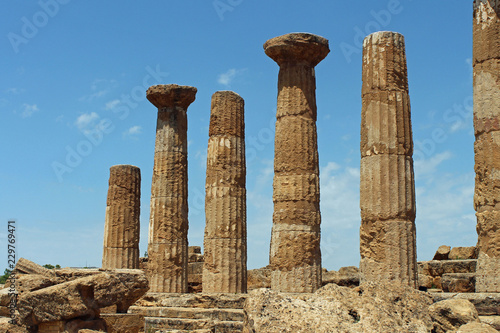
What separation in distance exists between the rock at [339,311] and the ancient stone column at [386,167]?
404 cm

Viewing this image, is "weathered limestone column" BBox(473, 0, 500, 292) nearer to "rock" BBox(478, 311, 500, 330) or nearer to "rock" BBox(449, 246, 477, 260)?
"rock" BBox(478, 311, 500, 330)

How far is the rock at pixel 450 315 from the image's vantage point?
9.12 meters

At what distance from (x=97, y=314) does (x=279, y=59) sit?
786cm

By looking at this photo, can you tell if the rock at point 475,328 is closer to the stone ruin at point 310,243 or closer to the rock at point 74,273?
the stone ruin at point 310,243

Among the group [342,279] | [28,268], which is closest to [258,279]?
[342,279]

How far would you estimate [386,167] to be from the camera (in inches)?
531

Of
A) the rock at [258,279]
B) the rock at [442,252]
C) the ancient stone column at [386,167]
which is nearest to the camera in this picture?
the ancient stone column at [386,167]

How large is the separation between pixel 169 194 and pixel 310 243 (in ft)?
23.1

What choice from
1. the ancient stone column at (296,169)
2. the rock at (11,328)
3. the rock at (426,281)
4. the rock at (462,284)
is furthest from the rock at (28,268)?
the rock at (426,281)

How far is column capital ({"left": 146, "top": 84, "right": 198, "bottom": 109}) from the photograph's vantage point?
21.5 metres

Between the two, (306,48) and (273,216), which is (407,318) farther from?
(306,48)

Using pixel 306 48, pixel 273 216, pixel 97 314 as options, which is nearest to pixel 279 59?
pixel 306 48

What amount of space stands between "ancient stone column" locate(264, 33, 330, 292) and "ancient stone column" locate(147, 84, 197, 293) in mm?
5806

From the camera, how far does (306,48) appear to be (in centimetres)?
1647
